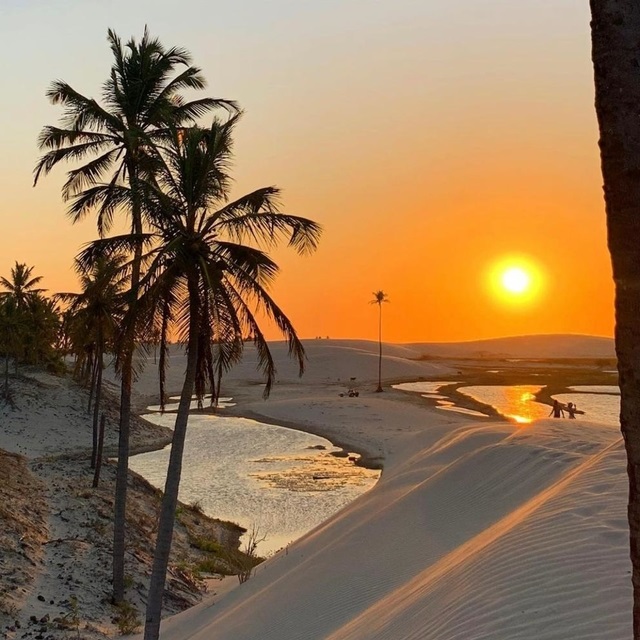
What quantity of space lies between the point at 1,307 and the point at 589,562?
4449 centimetres

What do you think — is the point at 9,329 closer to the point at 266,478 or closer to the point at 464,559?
the point at 266,478

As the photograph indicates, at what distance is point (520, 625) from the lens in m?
6.42

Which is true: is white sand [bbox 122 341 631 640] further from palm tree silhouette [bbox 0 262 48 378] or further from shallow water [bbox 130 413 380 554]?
palm tree silhouette [bbox 0 262 48 378]

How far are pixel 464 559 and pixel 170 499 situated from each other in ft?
18.4

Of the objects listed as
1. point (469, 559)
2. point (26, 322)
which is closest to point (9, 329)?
point (26, 322)

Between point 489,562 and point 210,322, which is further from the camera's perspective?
point 210,322

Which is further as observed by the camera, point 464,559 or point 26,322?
point 26,322

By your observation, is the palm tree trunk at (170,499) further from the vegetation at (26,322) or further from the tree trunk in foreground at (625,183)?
the vegetation at (26,322)

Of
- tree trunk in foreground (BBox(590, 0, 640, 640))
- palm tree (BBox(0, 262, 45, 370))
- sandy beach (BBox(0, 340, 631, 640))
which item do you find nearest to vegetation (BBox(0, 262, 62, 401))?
palm tree (BBox(0, 262, 45, 370))

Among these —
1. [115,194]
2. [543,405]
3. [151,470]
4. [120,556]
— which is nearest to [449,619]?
[115,194]

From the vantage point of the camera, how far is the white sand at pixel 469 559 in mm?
6824

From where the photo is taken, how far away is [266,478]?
3219 centimetres

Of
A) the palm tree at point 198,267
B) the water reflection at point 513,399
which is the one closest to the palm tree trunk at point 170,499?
the palm tree at point 198,267

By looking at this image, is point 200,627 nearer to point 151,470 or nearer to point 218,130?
point 218,130
